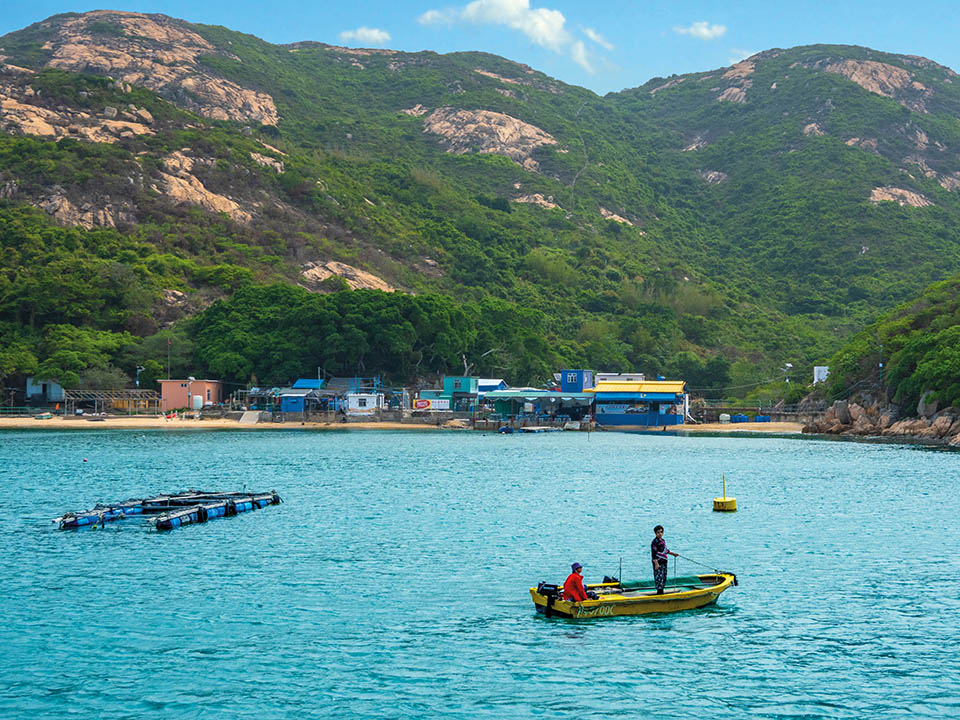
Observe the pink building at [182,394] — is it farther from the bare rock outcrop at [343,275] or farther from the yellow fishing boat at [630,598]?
the yellow fishing boat at [630,598]

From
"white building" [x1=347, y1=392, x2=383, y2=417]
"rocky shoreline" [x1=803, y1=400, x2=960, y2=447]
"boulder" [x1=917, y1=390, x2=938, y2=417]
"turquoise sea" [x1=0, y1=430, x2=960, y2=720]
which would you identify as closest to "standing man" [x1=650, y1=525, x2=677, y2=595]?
"turquoise sea" [x1=0, y1=430, x2=960, y2=720]

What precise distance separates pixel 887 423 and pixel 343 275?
94795 millimetres

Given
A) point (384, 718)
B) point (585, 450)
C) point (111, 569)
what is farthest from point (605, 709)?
point (585, 450)

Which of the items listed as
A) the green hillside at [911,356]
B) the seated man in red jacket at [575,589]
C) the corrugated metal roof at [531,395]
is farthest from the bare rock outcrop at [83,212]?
the seated man in red jacket at [575,589]

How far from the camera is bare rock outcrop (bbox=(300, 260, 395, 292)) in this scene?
166875 mm

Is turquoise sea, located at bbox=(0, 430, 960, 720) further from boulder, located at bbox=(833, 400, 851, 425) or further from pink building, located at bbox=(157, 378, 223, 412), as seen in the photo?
pink building, located at bbox=(157, 378, 223, 412)

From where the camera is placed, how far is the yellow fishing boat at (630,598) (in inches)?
1107

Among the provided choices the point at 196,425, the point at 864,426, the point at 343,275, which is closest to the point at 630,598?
the point at 864,426

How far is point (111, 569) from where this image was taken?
115 ft

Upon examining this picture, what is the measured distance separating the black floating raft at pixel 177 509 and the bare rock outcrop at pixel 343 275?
11591cm

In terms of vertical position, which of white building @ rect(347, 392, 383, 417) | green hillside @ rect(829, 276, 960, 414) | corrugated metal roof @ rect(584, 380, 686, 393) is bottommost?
white building @ rect(347, 392, 383, 417)

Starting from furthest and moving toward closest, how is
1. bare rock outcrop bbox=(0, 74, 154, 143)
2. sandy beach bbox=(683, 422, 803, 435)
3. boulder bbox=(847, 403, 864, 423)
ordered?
bare rock outcrop bbox=(0, 74, 154, 143) → sandy beach bbox=(683, 422, 803, 435) → boulder bbox=(847, 403, 864, 423)

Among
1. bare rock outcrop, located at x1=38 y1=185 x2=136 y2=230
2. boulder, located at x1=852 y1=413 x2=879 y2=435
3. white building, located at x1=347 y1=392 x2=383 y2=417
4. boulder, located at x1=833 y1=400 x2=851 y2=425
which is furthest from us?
bare rock outcrop, located at x1=38 y1=185 x2=136 y2=230

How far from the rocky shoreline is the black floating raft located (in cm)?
6706
